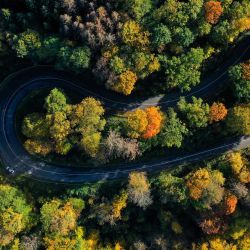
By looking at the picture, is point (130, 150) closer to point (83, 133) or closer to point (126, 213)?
point (83, 133)

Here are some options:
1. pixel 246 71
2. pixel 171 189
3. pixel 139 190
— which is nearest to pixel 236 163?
pixel 171 189

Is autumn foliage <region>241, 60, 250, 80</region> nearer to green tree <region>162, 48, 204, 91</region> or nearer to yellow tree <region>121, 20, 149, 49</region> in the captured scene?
green tree <region>162, 48, 204, 91</region>

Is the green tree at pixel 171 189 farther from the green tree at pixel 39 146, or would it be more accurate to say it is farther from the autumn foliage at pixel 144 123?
the green tree at pixel 39 146

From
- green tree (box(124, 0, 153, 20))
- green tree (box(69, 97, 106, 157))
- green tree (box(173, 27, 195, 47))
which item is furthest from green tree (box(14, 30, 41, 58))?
green tree (box(173, 27, 195, 47))

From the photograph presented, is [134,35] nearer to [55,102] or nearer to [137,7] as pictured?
[137,7]

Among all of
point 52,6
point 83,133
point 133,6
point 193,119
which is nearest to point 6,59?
point 52,6
